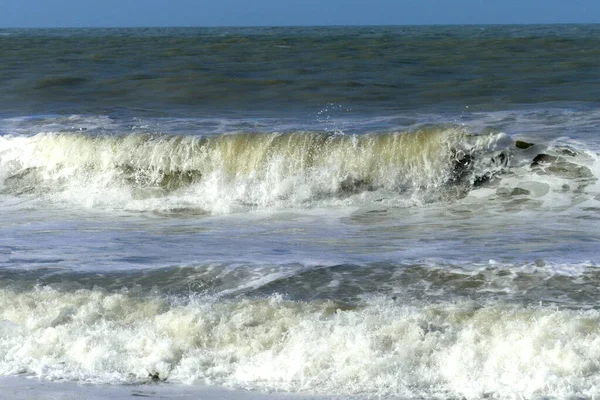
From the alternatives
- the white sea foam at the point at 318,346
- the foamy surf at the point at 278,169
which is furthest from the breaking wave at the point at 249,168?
the white sea foam at the point at 318,346

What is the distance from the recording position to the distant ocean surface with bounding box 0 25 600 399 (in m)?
5.44

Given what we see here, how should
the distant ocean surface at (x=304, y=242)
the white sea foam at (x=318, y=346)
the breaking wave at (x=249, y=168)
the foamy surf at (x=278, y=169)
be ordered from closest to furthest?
the white sea foam at (x=318, y=346)
the distant ocean surface at (x=304, y=242)
the foamy surf at (x=278, y=169)
the breaking wave at (x=249, y=168)

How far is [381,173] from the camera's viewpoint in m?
11.6

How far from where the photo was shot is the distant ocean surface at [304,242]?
544 cm

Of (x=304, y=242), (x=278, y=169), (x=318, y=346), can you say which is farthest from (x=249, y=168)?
(x=318, y=346)

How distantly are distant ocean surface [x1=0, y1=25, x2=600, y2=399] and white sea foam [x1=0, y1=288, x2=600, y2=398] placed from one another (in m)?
0.02

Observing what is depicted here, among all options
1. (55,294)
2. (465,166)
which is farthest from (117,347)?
(465,166)

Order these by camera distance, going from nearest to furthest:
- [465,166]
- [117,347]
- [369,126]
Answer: [117,347], [465,166], [369,126]

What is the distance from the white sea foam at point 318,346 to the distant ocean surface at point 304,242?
0.02 metres

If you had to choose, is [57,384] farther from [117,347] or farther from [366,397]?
[366,397]

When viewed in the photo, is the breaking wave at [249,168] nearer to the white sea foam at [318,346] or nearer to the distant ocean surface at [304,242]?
the distant ocean surface at [304,242]

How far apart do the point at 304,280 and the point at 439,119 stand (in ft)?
25.6

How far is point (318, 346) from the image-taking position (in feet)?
18.6

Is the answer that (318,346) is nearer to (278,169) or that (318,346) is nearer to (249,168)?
(278,169)
